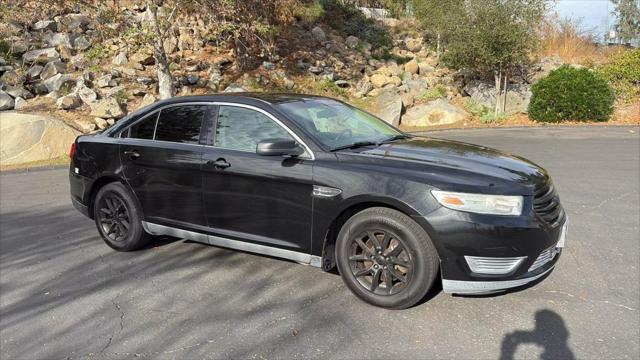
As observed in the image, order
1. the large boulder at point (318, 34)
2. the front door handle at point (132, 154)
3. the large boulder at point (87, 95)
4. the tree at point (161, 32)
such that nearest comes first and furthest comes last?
the front door handle at point (132, 154) → the tree at point (161, 32) → the large boulder at point (87, 95) → the large boulder at point (318, 34)

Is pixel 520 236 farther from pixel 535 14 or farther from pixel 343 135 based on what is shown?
pixel 535 14

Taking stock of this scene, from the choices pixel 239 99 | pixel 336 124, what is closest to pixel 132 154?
pixel 239 99

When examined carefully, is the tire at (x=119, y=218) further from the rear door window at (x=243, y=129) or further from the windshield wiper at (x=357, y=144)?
the windshield wiper at (x=357, y=144)

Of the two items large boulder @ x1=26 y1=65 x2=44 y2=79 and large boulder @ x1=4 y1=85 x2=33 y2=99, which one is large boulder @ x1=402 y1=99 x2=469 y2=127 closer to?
large boulder @ x1=4 y1=85 x2=33 y2=99

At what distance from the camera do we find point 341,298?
13.1 feet

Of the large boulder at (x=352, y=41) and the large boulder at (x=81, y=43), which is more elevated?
the large boulder at (x=352, y=41)

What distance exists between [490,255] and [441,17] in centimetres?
1701

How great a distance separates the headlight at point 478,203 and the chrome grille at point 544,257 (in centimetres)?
38

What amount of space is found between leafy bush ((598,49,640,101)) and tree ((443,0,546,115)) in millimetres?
3220

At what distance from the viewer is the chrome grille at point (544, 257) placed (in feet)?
11.8

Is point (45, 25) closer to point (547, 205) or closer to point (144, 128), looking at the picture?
point (144, 128)

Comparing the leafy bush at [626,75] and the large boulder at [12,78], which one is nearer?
the large boulder at [12,78]

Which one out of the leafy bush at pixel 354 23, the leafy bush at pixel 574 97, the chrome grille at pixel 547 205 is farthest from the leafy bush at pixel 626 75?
the chrome grille at pixel 547 205

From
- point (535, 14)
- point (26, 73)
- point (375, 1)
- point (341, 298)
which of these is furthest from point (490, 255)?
point (375, 1)
